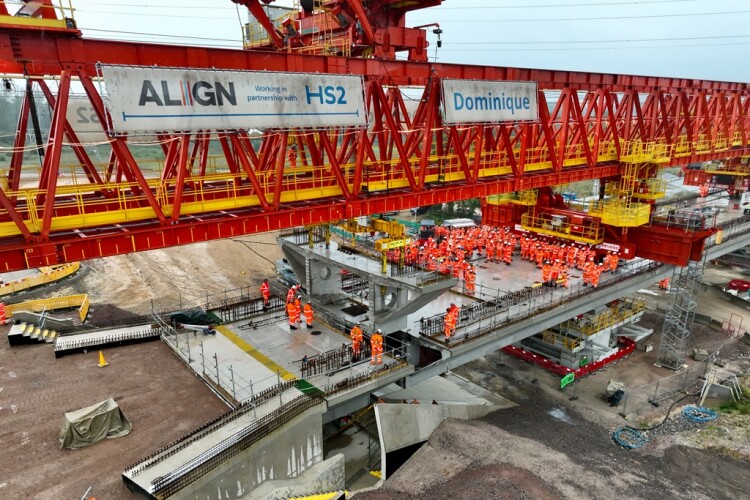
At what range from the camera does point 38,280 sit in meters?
31.1

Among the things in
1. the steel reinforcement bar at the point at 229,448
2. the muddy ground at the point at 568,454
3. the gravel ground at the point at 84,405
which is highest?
the steel reinforcement bar at the point at 229,448

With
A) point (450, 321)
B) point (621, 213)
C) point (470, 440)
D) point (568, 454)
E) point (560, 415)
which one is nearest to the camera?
point (450, 321)

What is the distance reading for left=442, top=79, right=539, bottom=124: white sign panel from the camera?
544 inches

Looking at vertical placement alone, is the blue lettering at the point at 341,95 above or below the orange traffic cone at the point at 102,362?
above

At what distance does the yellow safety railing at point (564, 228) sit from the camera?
23250mm

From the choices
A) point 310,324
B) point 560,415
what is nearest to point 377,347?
point 310,324

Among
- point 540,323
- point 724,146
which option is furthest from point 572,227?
point 724,146

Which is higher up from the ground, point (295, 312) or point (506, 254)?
point (506, 254)

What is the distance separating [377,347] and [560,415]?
33.1 ft

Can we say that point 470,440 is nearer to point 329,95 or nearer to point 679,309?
point 329,95

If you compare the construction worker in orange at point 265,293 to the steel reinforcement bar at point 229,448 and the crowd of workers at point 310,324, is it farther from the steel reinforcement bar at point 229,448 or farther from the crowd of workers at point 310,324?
the steel reinforcement bar at point 229,448

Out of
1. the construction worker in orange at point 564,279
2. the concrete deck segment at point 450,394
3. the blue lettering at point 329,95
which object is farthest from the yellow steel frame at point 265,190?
the concrete deck segment at point 450,394

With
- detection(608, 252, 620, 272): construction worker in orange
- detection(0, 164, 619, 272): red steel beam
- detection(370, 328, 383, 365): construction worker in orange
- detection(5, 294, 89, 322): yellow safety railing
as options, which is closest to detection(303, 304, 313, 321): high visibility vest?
detection(370, 328, 383, 365): construction worker in orange

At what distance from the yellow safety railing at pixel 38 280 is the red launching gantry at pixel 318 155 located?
55.5 ft
